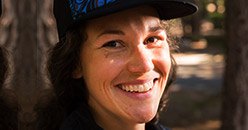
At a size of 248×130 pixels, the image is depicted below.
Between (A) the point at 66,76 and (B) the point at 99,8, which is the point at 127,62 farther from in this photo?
(A) the point at 66,76

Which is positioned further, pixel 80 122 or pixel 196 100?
pixel 196 100

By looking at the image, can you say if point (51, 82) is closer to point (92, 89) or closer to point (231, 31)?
point (92, 89)

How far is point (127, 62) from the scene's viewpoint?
2.19 m

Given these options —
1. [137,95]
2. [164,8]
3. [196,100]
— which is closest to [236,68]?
[164,8]

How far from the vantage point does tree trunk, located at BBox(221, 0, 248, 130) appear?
5211 millimetres

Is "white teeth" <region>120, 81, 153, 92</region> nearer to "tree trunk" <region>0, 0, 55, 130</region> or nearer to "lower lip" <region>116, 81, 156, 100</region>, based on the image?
"lower lip" <region>116, 81, 156, 100</region>

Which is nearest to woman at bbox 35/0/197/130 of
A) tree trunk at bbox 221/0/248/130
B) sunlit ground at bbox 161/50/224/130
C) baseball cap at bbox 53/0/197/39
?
baseball cap at bbox 53/0/197/39

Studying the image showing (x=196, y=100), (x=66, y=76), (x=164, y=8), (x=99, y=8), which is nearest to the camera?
(x=99, y=8)

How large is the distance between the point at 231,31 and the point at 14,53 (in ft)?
10.3

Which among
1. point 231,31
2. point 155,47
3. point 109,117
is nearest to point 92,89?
point 109,117

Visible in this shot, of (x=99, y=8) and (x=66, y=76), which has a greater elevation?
(x=99, y=8)

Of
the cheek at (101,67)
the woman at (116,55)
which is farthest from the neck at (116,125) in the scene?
the cheek at (101,67)

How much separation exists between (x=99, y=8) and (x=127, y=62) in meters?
0.26

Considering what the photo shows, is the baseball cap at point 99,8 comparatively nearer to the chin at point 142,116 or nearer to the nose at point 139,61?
the nose at point 139,61
